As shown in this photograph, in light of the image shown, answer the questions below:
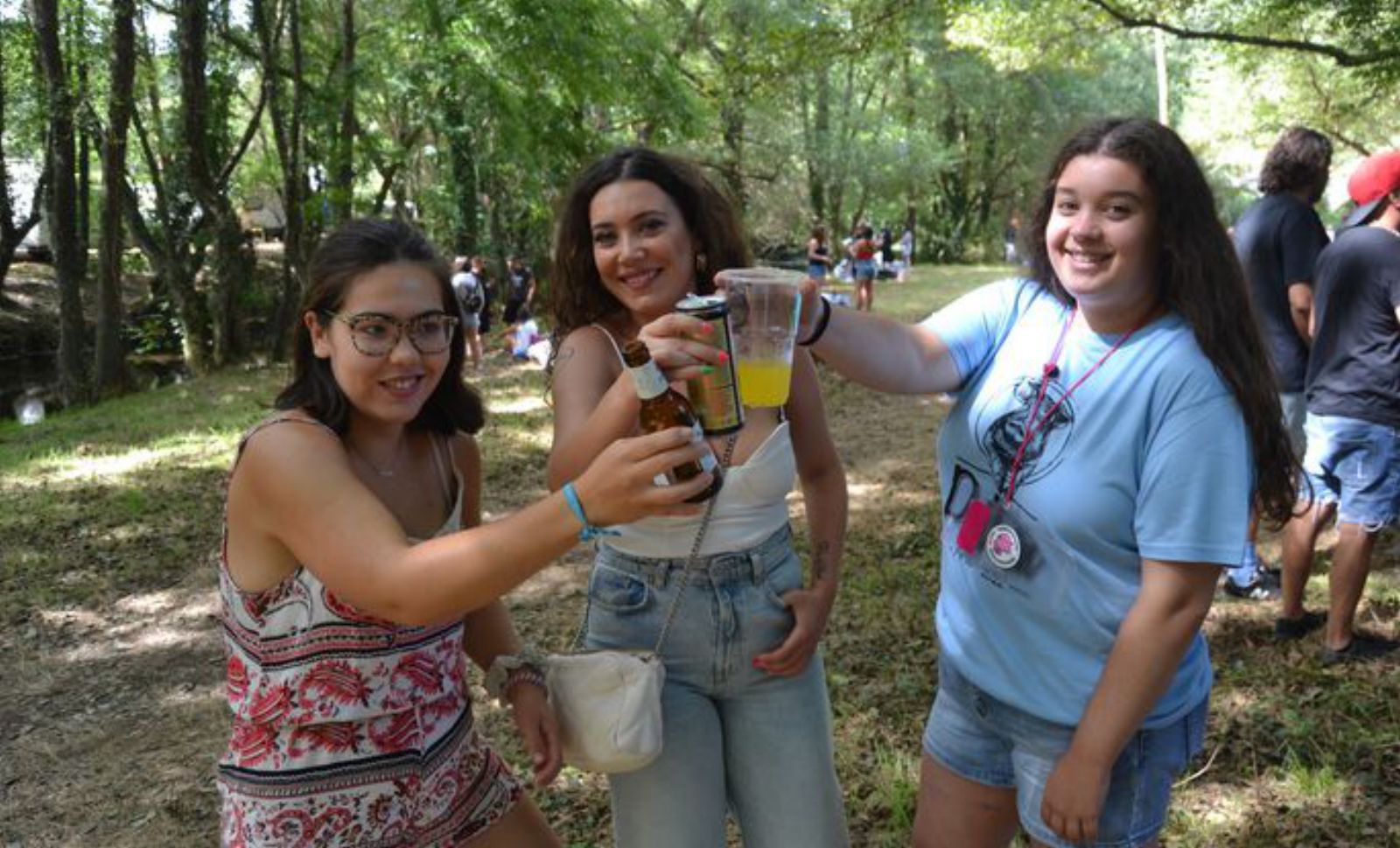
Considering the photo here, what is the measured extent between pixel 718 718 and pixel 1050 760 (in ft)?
2.19

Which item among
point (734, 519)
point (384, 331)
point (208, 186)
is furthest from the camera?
point (208, 186)

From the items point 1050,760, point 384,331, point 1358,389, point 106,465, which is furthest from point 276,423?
point 106,465

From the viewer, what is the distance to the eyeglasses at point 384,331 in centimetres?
179

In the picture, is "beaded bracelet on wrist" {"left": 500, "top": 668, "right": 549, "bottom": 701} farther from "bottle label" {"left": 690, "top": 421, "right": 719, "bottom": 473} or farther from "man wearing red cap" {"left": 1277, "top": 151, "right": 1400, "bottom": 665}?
"man wearing red cap" {"left": 1277, "top": 151, "right": 1400, "bottom": 665}

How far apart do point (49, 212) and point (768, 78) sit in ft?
35.3

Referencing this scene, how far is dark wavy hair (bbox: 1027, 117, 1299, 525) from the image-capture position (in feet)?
5.41

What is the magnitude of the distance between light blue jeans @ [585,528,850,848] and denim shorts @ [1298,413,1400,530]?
283 cm

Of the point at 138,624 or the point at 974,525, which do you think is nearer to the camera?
the point at 974,525

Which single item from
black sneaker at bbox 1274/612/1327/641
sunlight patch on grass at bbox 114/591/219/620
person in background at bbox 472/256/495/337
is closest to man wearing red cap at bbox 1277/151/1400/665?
black sneaker at bbox 1274/612/1327/641

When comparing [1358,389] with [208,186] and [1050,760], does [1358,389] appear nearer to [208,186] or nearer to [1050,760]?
[1050,760]

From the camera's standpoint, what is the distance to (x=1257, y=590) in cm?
471

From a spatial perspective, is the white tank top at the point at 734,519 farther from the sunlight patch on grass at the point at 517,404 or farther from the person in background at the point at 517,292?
the person in background at the point at 517,292

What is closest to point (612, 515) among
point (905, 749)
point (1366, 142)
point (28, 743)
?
point (905, 749)

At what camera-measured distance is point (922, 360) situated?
6.67ft
